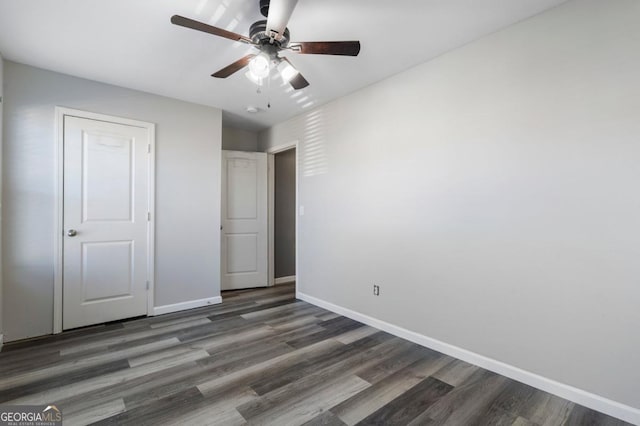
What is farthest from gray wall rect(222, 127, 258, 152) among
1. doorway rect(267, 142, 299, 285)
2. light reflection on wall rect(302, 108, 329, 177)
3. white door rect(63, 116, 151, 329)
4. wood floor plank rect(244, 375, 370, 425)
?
wood floor plank rect(244, 375, 370, 425)

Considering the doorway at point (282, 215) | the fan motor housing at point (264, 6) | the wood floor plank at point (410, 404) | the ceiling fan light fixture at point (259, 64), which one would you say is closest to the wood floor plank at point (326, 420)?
the wood floor plank at point (410, 404)

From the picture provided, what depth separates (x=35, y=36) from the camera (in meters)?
2.24

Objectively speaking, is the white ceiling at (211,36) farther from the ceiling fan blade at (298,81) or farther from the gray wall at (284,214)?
the gray wall at (284,214)

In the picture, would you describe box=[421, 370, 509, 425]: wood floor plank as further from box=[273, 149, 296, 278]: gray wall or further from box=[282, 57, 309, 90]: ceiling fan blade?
box=[273, 149, 296, 278]: gray wall

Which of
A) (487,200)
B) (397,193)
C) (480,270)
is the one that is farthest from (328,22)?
(480,270)

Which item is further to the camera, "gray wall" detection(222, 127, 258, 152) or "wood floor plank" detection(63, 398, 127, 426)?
"gray wall" detection(222, 127, 258, 152)

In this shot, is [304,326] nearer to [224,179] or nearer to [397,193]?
[397,193]

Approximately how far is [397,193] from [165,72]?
2.46 m

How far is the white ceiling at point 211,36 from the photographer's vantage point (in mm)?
1910

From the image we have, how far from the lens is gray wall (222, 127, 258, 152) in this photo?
4.64 m

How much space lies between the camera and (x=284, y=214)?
5078mm

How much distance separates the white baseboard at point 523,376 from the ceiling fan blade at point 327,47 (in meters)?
2.31

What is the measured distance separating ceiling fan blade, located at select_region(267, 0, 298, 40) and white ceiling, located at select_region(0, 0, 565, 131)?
32 cm

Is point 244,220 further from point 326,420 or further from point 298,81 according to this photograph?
point 326,420
